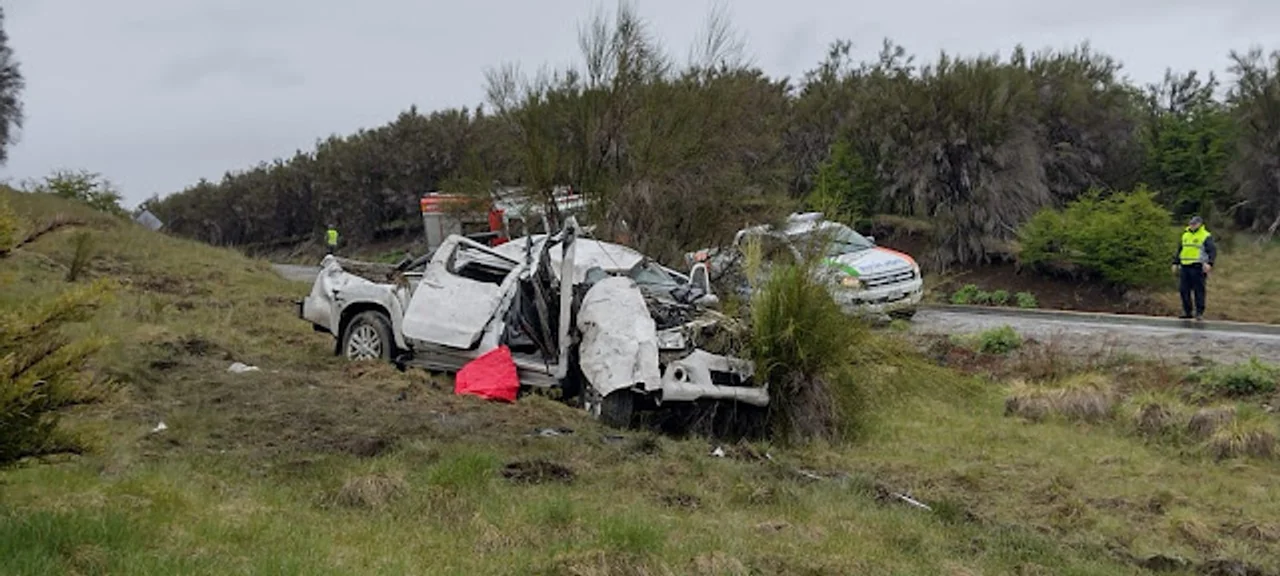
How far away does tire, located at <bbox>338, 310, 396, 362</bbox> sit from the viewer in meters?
12.2

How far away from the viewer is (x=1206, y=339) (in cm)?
1587

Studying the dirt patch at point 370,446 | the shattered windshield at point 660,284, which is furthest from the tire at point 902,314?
the dirt patch at point 370,446

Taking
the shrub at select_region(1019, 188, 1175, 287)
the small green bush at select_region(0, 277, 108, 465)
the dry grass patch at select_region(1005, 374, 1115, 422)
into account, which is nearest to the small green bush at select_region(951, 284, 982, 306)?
the shrub at select_region(1019, 188, 1175, 287)

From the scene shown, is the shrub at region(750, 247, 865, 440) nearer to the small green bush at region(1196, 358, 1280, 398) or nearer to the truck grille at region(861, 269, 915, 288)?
the small green bush at region(1196, 358, 1280, 398)

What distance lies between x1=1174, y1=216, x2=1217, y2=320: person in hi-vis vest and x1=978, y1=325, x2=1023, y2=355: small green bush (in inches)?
155

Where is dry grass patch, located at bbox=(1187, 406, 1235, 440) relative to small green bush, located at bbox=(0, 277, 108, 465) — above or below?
below

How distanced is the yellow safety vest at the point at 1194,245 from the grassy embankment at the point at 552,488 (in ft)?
22.1

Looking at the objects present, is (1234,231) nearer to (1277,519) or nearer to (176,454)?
(1277,519)

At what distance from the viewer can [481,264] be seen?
38.0ft

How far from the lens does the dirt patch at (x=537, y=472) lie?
24.2ft

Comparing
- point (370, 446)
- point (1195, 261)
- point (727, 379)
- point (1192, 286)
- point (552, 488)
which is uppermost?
point (1195, 261)

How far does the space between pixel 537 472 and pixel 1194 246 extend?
14.1m

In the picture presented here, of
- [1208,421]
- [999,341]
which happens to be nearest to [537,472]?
[1208,421]

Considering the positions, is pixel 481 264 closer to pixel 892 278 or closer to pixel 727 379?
pixel 727 379
